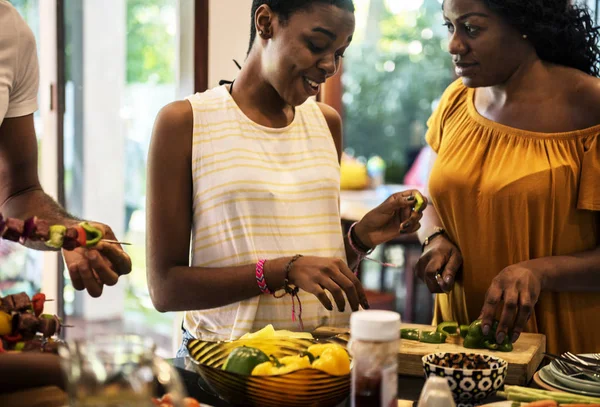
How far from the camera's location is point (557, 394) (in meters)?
1.49

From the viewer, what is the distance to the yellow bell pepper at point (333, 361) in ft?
4.62

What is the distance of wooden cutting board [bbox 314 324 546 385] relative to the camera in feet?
5.64

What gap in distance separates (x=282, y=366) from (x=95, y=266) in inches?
15.5

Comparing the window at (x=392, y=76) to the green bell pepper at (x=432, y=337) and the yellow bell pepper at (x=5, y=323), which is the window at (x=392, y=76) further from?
the yellow bell pepper at (x=5, y=323)

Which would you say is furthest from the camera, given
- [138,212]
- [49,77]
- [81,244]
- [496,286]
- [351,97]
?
[351,97]

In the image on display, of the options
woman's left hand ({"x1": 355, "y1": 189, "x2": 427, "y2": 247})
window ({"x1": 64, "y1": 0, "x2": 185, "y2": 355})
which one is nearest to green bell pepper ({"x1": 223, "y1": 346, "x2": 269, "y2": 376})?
woman's left hand ({"x1": 355, "y1": 189, "x2": 427, "y2": 247})

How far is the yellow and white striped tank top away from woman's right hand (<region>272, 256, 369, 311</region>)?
0.72ft

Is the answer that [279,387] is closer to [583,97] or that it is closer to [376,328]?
[376,328]

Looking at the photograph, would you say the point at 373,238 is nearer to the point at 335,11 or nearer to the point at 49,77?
the point at 335,11

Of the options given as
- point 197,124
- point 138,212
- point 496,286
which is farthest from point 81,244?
point 138,212

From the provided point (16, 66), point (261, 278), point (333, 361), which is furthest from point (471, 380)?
point (16, 66)

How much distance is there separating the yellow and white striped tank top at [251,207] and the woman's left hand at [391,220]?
85 mm

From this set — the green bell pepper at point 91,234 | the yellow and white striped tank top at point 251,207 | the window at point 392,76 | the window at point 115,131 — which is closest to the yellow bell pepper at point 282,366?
the green bell pepper at point 91,234

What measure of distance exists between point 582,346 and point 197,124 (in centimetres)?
124
